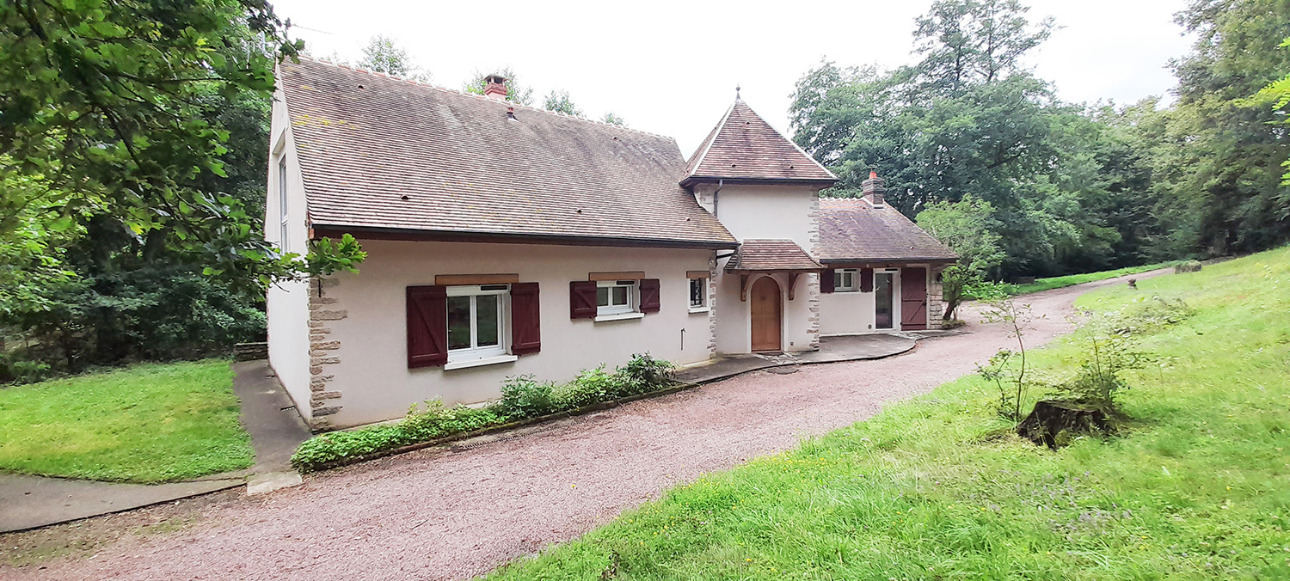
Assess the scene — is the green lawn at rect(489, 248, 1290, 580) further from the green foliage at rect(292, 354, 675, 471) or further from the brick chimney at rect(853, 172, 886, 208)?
the brick chimney at rect(853, 172, 886, 208)

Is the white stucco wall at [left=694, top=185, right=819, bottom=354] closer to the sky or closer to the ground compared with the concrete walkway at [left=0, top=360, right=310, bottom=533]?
closer to the sky

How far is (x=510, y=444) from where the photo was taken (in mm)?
7105

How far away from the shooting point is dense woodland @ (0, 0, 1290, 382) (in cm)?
336

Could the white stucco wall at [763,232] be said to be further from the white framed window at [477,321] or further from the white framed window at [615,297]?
the white framed window at [477,321]

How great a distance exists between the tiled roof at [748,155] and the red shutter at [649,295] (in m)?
3.60

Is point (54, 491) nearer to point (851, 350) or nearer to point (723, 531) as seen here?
point (723, 531)

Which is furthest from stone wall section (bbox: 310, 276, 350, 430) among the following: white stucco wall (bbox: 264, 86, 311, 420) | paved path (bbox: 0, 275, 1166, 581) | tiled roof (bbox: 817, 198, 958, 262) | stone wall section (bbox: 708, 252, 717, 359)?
tiled roof (bbox: 817, 198, 958, 262)

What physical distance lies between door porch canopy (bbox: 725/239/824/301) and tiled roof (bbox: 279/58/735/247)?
2.50 ft

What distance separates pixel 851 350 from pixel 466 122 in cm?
1112

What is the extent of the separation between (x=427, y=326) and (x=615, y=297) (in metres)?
4.08

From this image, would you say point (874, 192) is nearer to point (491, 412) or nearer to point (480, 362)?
point (480, 362)

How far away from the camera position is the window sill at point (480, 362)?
332 inches

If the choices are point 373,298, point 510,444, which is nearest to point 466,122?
point 373,298

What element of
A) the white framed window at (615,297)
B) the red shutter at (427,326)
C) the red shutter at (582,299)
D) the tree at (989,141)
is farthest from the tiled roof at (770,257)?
the tree at (989,141)
